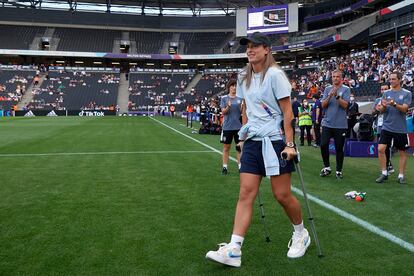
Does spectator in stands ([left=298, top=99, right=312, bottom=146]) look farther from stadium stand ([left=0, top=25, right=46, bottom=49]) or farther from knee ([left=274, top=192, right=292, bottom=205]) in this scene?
stadium stand ([left=0, top=25, right=46, bottom=49])

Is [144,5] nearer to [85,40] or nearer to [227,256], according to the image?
[85,40]

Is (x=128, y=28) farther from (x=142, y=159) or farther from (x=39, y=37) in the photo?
(x=142, y=159)

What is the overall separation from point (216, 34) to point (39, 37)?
2917 cm

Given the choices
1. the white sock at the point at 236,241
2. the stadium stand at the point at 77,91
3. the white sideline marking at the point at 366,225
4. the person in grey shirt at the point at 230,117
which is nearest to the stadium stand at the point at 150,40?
the stadium stand at the point at 77,91

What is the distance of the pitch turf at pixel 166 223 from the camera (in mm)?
3920

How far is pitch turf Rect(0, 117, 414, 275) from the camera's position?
154 inches

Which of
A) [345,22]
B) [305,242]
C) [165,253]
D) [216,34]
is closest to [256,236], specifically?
[305,242]

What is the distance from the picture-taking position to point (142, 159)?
38.0ft

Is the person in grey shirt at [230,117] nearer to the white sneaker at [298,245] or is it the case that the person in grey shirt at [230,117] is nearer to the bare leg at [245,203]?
the white sneaker at [298,245]

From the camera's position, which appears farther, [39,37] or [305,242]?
[39,37]

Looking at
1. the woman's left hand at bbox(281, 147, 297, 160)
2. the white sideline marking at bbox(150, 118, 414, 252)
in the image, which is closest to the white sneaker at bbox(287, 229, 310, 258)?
the woman's left hand at bbox(281, 147, 297, 160)

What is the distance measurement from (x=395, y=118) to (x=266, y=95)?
5.17 meters

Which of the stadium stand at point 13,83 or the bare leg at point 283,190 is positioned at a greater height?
the stadium stand at point 13,83

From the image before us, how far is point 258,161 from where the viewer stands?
3.99 metres
